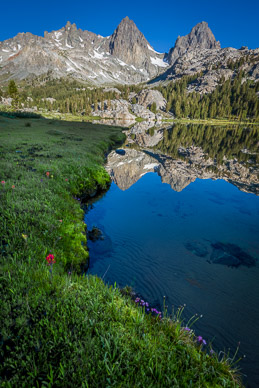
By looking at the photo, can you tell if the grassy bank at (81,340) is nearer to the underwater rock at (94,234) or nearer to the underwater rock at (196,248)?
the underwater rock at (94,234)

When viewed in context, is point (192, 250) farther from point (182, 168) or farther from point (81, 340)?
point (182, 168)

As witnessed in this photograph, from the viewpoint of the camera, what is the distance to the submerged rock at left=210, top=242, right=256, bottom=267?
8549 mm

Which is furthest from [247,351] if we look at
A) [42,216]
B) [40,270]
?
[42,216]

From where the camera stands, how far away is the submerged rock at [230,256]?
855 centimetres

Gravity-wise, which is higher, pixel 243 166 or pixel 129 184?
pixel 243 166

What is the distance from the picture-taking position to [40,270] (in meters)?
4.72

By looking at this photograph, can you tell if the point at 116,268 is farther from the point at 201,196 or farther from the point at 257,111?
the point at 257,111

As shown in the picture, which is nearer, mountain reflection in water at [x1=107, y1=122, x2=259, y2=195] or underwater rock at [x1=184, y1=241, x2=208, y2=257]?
underwater rock at [x1=184, y1=241, x2=208, y2=257]

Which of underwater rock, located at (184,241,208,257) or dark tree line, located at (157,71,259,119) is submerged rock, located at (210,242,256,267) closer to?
underwater rock, located at (184,241,208,257)

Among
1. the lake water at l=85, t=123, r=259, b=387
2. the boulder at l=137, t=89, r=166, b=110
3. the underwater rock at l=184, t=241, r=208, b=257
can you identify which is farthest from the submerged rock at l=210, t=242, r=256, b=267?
the boulder at l=137, t=89, r=166, b=110

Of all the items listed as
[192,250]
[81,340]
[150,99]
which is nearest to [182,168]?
[192,250]

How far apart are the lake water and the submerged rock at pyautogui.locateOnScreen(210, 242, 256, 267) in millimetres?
46

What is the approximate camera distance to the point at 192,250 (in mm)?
9242

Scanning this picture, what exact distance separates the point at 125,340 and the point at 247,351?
409 centimetres
